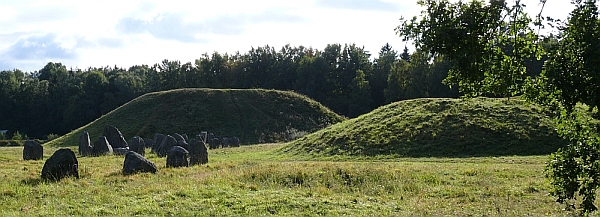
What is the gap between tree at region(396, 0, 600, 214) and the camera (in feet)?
21.7

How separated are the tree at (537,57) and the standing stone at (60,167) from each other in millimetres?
12960

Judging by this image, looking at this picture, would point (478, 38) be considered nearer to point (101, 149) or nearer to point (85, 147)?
point (101, 149)

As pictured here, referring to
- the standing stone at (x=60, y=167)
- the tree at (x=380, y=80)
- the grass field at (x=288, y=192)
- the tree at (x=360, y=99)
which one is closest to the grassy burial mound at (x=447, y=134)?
the grass field at (x=288, y=192)

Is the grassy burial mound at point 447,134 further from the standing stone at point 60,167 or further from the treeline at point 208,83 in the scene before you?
the treeline at point 208,83

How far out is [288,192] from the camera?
1384 cm

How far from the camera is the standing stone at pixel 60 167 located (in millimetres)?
16484

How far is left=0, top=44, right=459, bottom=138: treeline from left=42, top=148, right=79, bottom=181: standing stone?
7021 centimetres

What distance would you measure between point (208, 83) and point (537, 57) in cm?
9206

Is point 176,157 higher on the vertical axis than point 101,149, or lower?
lower

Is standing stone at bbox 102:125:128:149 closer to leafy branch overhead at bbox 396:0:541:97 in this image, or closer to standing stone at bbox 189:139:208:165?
standing stone at bbox 189:139:208:165

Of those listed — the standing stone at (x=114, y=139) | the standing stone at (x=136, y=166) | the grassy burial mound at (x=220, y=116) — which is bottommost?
the standing stone at (x=136, y=166)

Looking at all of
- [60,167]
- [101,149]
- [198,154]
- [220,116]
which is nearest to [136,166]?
[60,167]

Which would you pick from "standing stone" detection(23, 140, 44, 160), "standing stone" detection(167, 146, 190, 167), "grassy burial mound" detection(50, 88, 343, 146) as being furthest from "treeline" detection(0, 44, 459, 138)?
"standing stone" detection(167, 146, 190, 167)

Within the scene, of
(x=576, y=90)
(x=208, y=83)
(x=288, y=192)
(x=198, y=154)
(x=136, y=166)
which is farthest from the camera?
(x=208, y=83)
